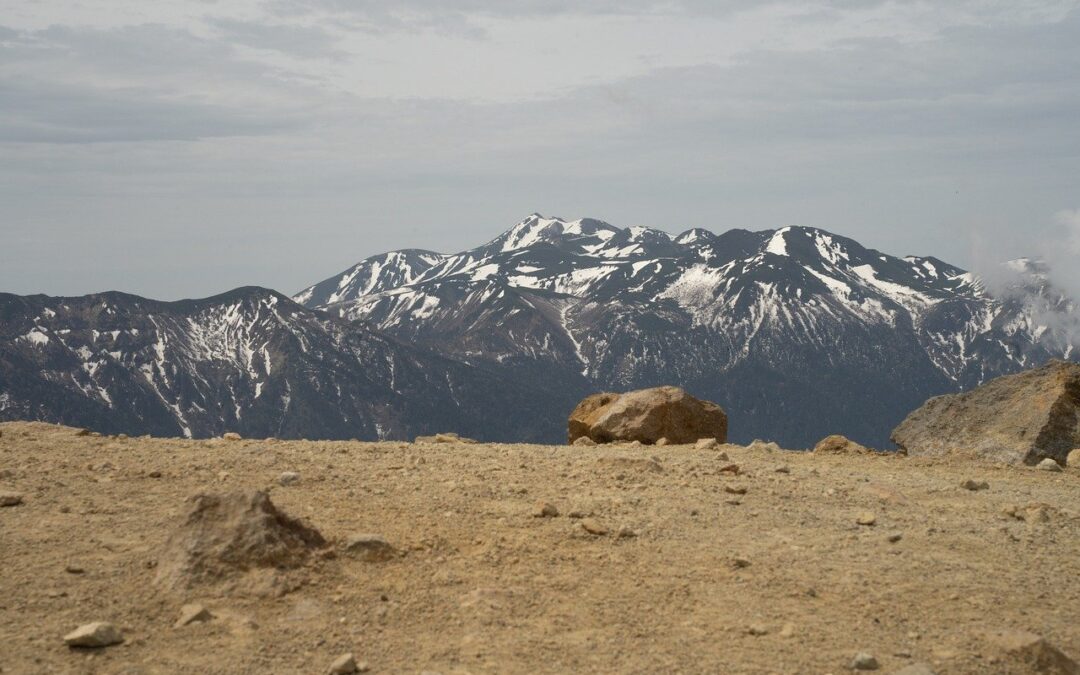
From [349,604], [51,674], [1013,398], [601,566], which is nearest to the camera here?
[51,674]

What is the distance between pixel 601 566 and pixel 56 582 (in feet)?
22.6

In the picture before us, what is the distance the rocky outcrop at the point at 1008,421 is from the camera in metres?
24.1

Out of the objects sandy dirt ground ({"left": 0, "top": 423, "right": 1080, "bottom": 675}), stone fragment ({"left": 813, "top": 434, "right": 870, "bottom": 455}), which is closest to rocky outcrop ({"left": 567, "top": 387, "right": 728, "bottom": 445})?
stone fragment ({"left": 813, "top": 434, "right": 870, "bottom": 455})

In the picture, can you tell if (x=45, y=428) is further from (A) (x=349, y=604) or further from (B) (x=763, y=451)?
(B) (x=763, y=451)

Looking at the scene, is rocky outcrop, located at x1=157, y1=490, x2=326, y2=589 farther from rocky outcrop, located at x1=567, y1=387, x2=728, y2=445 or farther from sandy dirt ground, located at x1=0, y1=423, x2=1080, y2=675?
rocky outcrop, located at x1=567, y1=387, x2=728, y2=445

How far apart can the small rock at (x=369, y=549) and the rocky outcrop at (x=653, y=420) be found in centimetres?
1328

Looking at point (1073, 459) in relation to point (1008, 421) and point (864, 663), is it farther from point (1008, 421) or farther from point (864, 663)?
point (864, 663)

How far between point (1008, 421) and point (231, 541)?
67.5 ft

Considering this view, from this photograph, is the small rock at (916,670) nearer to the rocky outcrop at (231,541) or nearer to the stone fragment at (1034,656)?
the stone fragment at (1034,656)

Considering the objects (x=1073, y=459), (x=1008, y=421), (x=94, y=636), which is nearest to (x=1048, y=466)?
(x=1073, y=459)

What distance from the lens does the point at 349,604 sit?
1190 cm

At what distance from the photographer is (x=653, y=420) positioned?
1030 inches

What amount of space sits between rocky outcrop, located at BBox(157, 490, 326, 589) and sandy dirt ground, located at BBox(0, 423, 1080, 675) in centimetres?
29

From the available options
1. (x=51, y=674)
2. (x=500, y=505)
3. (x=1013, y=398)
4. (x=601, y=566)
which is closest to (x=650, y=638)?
(x=601, y=566)
